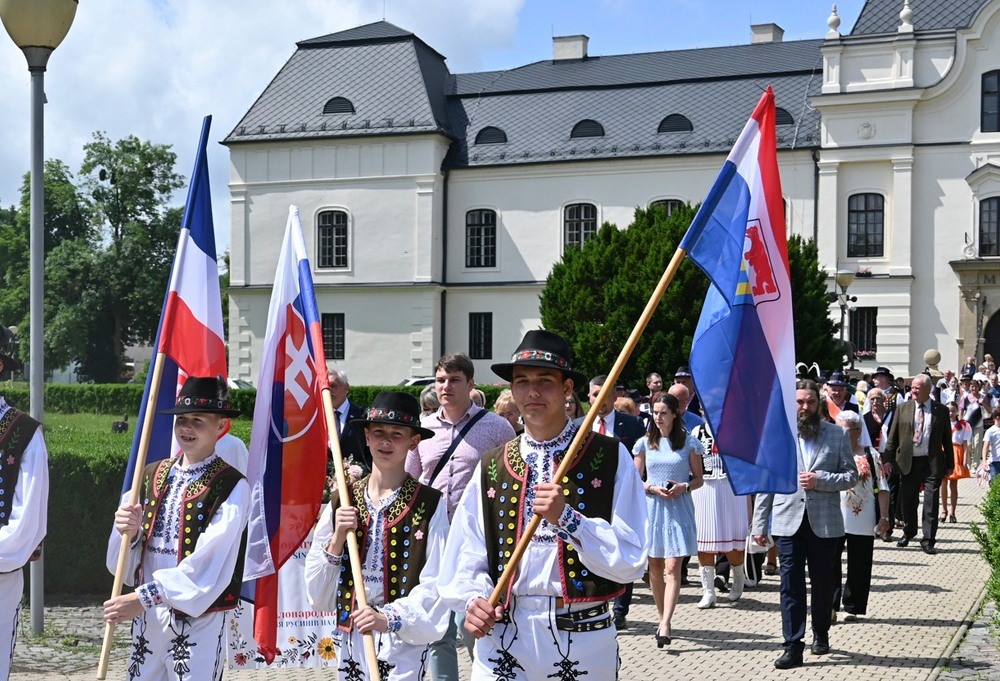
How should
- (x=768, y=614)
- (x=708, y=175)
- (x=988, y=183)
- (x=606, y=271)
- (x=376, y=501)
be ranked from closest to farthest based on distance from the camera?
1. (x=376, y=501)
2. (x=768, y=614)
3. (x=606, y=271)
4. (x=988, y=183)
5. (x=708, y=175)

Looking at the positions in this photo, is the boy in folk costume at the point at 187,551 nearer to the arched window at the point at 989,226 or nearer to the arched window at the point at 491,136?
the arched window at the point at 989,226

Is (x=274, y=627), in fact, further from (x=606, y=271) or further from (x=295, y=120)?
(x=295, y=120)

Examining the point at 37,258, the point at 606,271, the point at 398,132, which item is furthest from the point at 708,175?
the point at 37,258

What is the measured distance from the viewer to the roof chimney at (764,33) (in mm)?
47031

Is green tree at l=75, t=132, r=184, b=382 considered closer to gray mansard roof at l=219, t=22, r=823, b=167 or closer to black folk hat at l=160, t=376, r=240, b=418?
gray mansard roof at l=219, t=22, r=823, b=167

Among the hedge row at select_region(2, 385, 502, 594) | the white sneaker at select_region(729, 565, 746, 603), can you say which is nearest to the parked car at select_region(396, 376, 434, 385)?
the white sneaker at select_region(729, 565, 746, 603)

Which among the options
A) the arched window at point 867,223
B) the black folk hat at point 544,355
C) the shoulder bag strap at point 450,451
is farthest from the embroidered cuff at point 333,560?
the arched window at point 867,223

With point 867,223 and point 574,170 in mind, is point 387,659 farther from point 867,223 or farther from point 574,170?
point 574,170

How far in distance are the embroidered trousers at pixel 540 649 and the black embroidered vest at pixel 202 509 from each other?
1280 millimetres

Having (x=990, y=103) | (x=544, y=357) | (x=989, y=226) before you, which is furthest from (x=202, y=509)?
(x=990, y=103)

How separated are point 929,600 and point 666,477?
10.4ft

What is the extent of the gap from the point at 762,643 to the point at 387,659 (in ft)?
17.8

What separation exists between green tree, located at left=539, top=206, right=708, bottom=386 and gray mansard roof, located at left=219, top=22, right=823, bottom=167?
7018 mm

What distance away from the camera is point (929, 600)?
1209 cm
